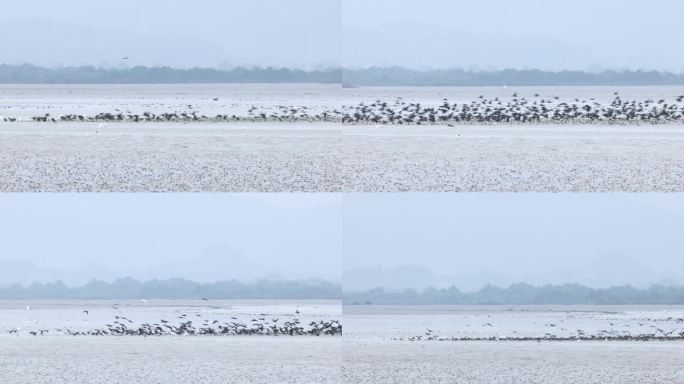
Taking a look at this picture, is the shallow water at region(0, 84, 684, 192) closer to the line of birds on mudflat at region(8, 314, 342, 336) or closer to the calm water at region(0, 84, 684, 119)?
the calm water at region(0, 84, 684, 119)

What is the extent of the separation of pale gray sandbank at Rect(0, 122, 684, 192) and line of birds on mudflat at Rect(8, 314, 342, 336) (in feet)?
4.73

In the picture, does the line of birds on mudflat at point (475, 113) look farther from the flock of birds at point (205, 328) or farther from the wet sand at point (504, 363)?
the wet sand at point (504, 363)

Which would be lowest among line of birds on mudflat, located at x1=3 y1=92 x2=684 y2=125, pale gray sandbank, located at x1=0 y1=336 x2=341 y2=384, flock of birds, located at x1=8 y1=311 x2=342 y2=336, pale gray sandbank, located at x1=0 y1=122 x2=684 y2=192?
pale gray sandbank, located at x1=0 y1=336 x2=341 y2=384

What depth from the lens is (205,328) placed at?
13.8 metres

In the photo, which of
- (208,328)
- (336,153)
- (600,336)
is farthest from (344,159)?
(600,336)

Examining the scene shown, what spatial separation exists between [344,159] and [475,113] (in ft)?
5.73

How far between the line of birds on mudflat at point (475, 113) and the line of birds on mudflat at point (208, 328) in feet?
A: 6.92

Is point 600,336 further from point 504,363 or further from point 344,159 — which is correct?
point 344,159

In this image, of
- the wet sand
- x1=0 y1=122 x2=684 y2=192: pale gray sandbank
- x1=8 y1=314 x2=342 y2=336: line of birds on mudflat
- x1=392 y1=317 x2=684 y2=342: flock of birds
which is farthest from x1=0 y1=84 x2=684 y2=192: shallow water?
x1=392 y1=317 x2=684 y2=342: flock of birds

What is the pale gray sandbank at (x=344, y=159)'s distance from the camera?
1264cm

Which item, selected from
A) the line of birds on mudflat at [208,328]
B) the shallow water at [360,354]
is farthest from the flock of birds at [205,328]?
the shallow water at [360,354]

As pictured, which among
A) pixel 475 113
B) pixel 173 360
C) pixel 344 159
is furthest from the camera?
pixel 475 113

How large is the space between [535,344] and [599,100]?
273cm

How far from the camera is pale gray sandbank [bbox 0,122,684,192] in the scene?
12641mm
